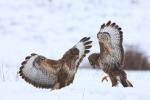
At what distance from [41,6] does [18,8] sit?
2.44ft

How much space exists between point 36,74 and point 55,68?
19cm

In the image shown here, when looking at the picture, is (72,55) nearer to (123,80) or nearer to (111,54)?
(111,54)

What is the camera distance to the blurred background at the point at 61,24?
14.2 m

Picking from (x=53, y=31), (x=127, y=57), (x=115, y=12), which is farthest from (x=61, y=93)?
(x=115, y=12)

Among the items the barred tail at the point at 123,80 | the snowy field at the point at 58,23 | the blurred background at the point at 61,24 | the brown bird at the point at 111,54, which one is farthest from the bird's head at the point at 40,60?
the blurred background at the point at 61,24

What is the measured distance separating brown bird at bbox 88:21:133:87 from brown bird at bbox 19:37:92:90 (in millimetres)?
253

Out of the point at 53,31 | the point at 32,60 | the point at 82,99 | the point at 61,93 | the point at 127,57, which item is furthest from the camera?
the point at 53,31

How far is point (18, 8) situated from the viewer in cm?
1789

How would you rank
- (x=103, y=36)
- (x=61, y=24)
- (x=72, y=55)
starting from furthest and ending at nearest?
(x=61, y=24) < (x=103, y=36) < (x=72, y=55)

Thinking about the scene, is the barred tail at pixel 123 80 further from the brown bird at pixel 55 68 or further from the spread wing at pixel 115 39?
the brown bird at pixel 55 68

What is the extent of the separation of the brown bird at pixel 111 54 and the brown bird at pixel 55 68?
25 centimetres

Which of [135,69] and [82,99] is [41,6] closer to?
[135,69]

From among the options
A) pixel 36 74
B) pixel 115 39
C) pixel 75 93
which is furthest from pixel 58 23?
pixel 75 93

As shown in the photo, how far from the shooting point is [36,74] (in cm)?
566
